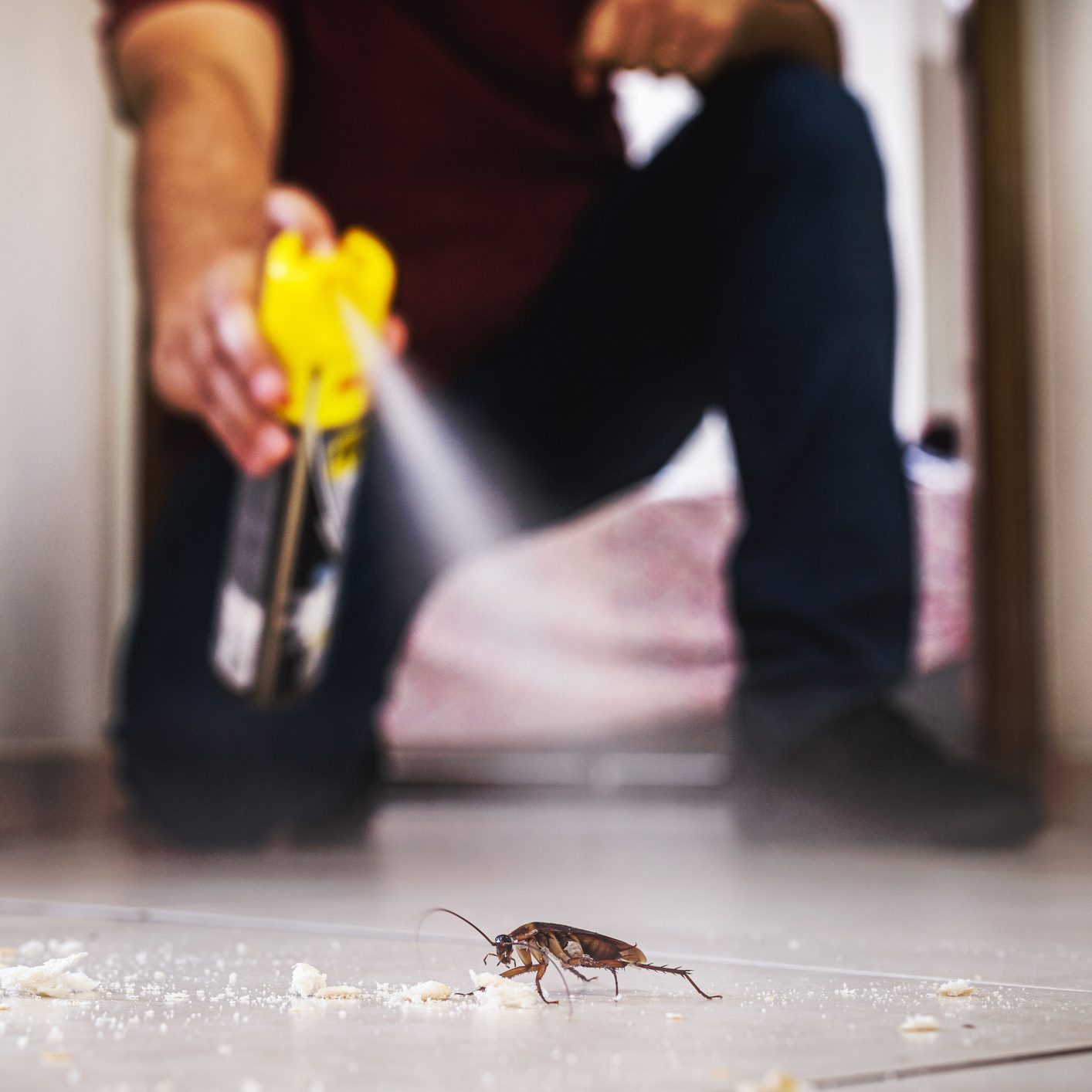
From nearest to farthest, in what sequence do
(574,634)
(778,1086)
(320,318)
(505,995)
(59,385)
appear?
(778,1086)
(505,995)
(320,318)
(59,385)
(574,634)

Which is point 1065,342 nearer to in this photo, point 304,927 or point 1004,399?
point 1004,399

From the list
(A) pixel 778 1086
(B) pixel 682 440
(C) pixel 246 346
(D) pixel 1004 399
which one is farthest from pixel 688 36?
(D) pixel 1004 399

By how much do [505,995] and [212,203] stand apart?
1249 millimetres

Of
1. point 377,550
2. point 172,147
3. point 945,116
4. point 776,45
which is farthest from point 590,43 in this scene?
point 945,116

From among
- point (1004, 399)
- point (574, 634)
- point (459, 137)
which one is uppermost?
point (459, 137)

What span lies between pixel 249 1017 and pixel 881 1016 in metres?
0.19

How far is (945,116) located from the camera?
9.70 feet

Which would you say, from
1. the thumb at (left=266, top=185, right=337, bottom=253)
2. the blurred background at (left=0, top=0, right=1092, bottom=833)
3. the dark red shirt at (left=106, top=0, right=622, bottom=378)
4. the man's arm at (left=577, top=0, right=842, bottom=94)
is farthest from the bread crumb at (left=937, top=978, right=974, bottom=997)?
the blurred background at (left=0, top=0, right=1092, bottom=833)

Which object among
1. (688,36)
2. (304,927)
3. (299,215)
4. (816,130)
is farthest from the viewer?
(299,215)

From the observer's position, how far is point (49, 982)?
0.47 metres

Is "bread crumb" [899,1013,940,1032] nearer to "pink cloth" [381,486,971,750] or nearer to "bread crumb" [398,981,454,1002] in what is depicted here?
"bread crumb" [398,981,454,1002]

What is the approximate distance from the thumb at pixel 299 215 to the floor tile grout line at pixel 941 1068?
1.12 meters

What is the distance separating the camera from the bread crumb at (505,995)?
45 cm

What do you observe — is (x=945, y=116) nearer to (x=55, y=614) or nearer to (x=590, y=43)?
(x=590, y=43)
